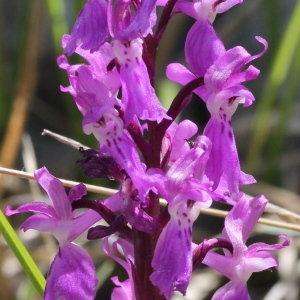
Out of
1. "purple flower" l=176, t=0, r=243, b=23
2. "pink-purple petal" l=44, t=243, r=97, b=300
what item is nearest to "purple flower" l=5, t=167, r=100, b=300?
"pink-purple petal" l=44, t=243, r=97, b=300

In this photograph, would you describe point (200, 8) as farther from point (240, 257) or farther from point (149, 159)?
point (240, 257)

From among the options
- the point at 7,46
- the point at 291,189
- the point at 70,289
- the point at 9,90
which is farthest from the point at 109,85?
the point at 7,46

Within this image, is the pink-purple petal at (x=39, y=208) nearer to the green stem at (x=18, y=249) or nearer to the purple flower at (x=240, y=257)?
the green stem at (x=18, y=249)

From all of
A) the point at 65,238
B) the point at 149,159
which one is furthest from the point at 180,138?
the point at 65,238

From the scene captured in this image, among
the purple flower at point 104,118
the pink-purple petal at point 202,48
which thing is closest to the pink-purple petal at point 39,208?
the purple flower at point 104,118

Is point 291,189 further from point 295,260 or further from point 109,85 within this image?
point 109,85
